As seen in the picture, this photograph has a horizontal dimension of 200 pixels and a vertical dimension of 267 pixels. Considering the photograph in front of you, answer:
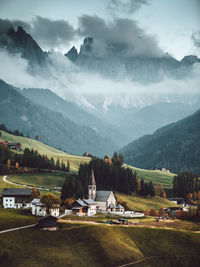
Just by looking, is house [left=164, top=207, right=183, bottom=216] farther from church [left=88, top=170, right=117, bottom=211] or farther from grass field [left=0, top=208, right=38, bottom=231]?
grass field [left=0, top=208, right=38, bottom=231]

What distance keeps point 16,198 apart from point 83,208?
106ft

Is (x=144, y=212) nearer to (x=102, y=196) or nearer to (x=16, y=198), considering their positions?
(x=102, y=196)

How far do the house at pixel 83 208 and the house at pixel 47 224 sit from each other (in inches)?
1289

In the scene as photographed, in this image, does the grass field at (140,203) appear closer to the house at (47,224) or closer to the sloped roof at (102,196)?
the sloped roof at (102,196)

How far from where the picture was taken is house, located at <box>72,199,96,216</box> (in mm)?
137750

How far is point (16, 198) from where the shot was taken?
152375mm

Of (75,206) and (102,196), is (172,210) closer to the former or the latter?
(102,196)

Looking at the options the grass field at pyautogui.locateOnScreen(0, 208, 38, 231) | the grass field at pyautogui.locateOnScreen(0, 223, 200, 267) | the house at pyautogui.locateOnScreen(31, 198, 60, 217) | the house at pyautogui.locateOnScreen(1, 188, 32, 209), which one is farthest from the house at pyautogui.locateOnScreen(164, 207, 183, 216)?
the grass field at pyautogui.locateOnScreen(0, 208, 38, 231)

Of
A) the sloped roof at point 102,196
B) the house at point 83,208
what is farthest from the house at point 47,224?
the sloped roof at point 102,196

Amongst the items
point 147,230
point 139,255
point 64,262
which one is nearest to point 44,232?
point 64,262

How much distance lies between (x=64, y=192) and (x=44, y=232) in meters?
62.4

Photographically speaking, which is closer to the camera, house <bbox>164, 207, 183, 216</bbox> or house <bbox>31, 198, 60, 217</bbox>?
house <bbox>31, 198, 60, 217</bbox>

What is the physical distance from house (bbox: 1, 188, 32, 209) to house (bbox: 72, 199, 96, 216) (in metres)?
23.4

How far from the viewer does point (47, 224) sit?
4003 inches
